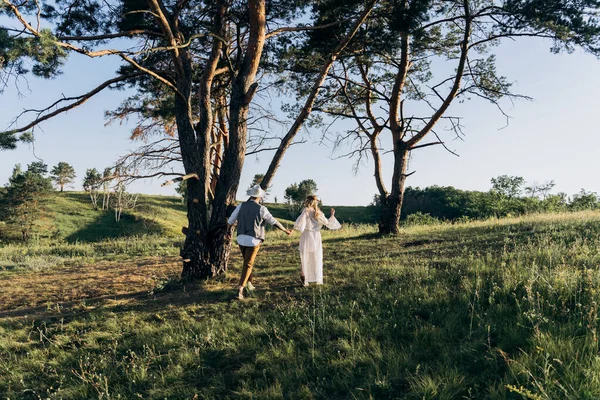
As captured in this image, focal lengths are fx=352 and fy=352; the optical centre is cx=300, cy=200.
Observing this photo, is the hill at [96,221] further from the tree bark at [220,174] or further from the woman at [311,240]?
the woman at [311,240]

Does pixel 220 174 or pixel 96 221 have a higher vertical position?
pixel 220 174

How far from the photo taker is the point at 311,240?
24.7 feet

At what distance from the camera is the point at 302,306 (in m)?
5.73

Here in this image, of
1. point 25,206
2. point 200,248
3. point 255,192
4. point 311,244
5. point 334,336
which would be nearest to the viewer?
point 334,336

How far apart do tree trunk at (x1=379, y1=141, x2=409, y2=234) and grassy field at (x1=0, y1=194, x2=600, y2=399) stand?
7.50 meters

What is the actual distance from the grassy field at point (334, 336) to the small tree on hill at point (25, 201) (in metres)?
52.0

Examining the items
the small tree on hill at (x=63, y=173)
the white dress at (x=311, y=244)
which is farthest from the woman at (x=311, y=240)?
the small tree on hill at (x=63, y=173)

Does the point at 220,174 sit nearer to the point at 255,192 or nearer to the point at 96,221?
the point at 255,192

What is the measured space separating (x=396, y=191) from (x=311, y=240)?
29.4 feet

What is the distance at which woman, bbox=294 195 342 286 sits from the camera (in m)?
7.27

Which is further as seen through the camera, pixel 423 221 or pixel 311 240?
pixel 423 221

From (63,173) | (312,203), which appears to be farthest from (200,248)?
(63,173)

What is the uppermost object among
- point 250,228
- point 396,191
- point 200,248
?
point 396,191

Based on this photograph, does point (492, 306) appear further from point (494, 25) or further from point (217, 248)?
point (494, 25)
